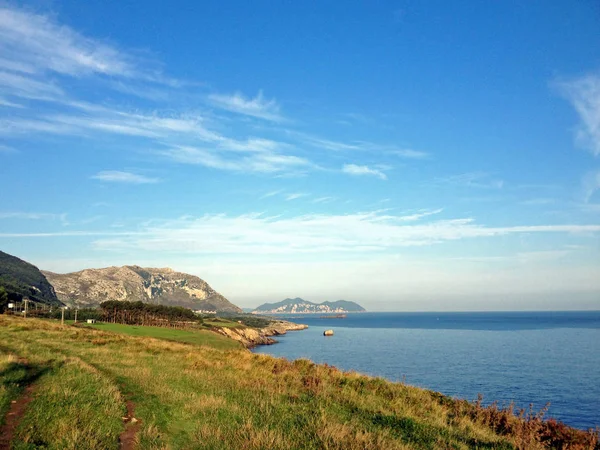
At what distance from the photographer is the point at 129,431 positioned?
11.8 metres

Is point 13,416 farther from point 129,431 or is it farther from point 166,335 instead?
point 166,335

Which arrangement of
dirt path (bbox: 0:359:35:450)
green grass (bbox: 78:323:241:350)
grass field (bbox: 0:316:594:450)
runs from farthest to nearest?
green grass (bbox: 78:323:241:350), grass field (bbox: 0:316:594:450), dirt path (bbox: 0:359:35:450)

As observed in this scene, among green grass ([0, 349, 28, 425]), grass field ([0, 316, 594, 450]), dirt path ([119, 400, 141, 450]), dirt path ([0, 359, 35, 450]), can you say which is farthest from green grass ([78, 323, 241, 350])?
dirt path ([119, 400, 141, 450])

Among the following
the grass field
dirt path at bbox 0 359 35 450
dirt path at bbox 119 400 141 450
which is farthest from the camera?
the grass field

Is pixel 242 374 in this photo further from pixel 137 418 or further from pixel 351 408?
pixel 137 418

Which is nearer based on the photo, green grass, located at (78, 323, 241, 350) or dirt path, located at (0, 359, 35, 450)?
dirt path, located at (0, 359, 35, 450)

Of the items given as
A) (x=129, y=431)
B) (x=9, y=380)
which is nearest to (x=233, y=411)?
(x=129, y=431)

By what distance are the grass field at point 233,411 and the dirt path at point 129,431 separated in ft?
0.68

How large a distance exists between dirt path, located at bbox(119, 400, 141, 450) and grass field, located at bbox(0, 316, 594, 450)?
0.68 feet

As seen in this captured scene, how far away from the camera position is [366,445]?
1016 cm

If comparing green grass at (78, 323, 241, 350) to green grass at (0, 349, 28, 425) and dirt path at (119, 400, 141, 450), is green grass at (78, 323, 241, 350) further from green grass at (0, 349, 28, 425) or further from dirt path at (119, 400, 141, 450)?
dirt path at (119, 400, 141, 450)

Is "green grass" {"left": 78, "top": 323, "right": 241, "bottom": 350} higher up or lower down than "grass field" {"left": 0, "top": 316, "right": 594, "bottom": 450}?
lower down

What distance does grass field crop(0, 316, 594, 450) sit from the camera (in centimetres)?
1074

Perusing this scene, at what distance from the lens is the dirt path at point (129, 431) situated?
10.5m
